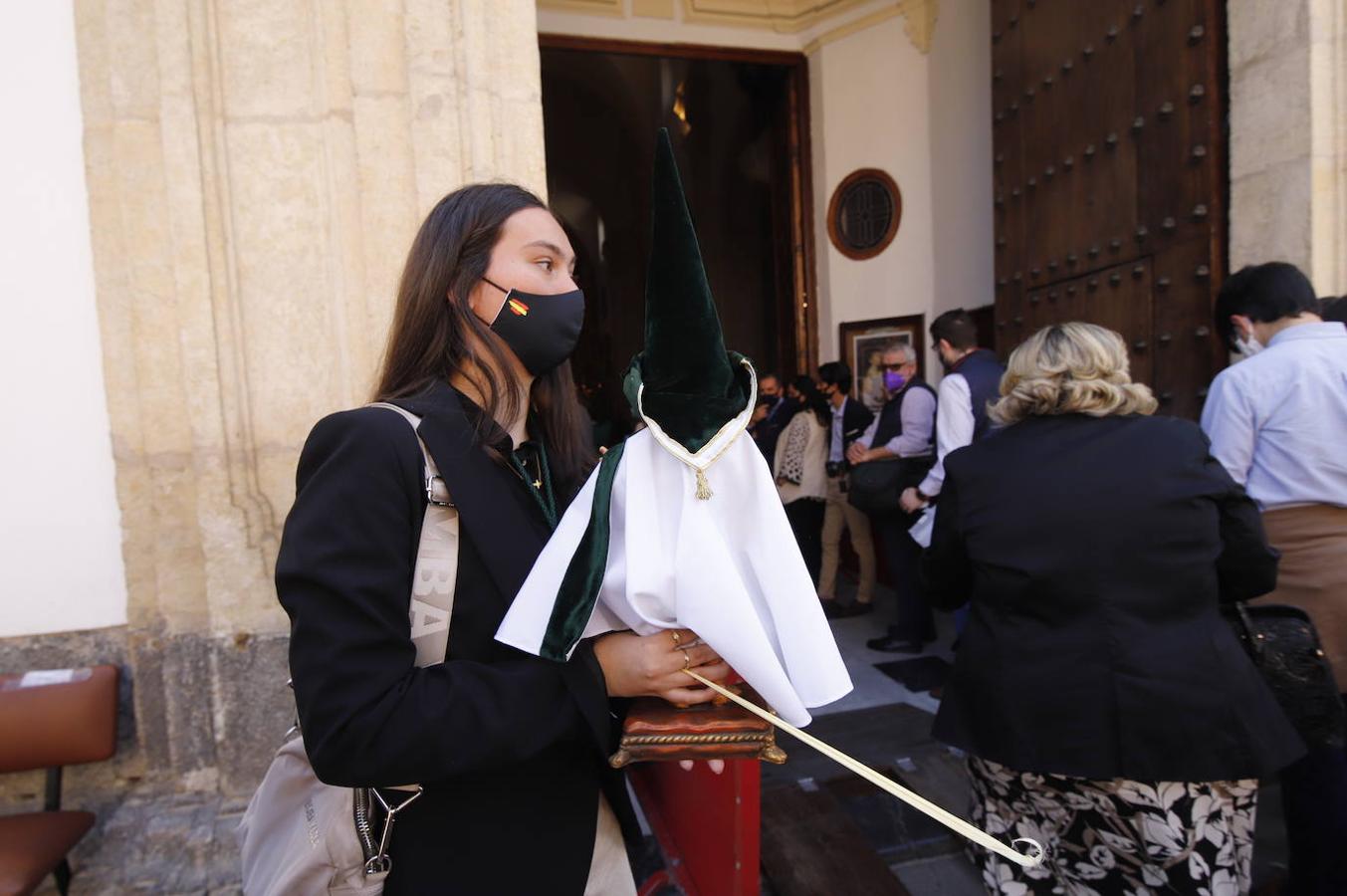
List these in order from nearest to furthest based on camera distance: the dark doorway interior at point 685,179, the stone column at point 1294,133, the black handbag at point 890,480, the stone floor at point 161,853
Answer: the stone floor at point 161,853 < the stone column at point 1294,133 < the black handbag at point 890,480 < the dark doorway interior at point 685,179

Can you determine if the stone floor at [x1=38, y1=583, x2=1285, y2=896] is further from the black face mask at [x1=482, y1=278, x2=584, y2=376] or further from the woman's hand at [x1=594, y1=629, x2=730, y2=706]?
the black face mask at [x1=482, y1=278, x2=584, y2=376]

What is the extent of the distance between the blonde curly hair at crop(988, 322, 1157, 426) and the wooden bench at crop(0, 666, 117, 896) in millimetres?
2786

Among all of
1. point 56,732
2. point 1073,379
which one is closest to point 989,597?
point 1073,379

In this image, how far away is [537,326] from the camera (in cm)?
123

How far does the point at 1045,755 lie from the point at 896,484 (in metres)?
2.60

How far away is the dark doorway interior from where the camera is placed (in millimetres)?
6883

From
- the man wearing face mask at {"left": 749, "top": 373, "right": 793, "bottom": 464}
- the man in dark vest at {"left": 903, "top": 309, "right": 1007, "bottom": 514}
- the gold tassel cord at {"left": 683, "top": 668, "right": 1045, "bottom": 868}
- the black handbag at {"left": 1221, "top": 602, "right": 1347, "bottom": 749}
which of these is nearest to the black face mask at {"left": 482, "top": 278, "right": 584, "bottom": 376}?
the gold tassel cord at {"left": 683, "top": 668, "right": 1045, "bottom": 868}

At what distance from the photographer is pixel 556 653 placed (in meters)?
0.98

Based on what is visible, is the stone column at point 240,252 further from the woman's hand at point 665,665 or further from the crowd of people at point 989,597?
the woman's hand at point 665,665

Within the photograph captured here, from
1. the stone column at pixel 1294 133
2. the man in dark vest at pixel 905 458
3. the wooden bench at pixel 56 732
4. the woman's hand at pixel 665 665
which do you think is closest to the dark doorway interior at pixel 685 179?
the man in dark vest at pixel 905 458

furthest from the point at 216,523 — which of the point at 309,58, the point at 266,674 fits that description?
the point at 309,58

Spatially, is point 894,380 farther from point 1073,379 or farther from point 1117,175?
point 1073,379

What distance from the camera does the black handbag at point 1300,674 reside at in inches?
76.7

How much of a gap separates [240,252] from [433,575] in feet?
6.19
